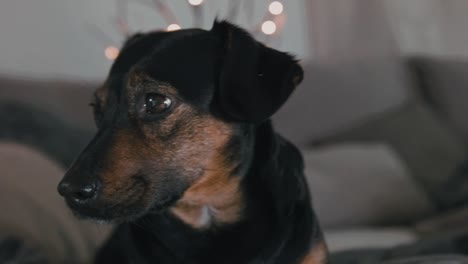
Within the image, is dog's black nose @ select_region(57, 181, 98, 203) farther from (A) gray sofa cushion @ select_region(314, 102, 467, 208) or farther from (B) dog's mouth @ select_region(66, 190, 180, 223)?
(A) gray sofa cushion @ select_region(314, 102, 467, 208)

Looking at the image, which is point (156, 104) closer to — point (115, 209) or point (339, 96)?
Result: point (115, 209)

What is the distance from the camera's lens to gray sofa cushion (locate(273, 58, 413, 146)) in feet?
10.3

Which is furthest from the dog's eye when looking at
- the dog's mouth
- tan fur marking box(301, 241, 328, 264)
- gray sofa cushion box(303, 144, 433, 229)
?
gray sofa cushion box(303, 144, 433, 229)

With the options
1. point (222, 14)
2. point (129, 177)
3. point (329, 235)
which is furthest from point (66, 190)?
point (222, 14)

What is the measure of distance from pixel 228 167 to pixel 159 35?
10.4 inches

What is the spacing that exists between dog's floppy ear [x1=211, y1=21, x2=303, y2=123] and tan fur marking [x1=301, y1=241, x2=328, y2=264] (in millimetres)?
255

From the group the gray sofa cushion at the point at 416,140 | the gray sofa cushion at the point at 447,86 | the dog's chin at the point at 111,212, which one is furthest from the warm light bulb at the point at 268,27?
the dog's chin at the point at 111,212

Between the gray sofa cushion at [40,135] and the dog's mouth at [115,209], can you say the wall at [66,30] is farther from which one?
the dog's mouth at [115,209]

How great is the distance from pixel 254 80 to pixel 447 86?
2421 mm

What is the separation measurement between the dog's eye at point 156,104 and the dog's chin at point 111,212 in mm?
150

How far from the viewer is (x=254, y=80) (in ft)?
4.32

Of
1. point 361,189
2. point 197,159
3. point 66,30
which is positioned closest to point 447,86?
point 361,189

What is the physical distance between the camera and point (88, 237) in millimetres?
1984

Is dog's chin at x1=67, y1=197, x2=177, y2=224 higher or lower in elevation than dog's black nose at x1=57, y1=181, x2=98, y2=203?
lower
